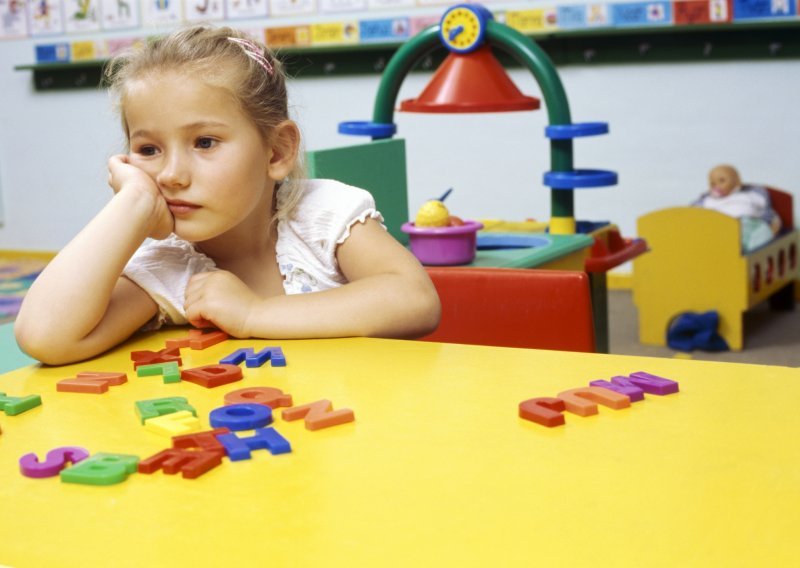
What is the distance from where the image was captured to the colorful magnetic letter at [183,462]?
0.65 m

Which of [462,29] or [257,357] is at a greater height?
[462,29]

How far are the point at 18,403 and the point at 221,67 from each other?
0.47 meters

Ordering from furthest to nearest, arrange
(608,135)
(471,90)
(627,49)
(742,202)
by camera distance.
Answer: (608,135) < (627,49) < (742,202) < (471,90)

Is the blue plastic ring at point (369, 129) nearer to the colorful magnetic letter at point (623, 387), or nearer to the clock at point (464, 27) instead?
the clock at point (464, 27)

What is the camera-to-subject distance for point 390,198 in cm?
193

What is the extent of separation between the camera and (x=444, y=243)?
1741mm

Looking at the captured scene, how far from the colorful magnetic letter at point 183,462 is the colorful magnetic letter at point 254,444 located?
0.04 feet

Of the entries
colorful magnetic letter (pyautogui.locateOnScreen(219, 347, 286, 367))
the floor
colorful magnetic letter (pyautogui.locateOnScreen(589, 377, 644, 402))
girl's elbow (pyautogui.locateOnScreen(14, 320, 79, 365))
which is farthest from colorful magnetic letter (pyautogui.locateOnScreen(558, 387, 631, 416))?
the floor

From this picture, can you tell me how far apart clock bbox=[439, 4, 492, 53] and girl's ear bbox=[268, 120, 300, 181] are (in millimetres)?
1038

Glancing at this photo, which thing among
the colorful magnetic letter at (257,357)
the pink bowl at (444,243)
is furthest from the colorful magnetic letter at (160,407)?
the pink bowl at (444,243)

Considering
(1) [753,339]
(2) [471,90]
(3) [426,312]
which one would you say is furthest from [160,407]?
(1) [753,339]

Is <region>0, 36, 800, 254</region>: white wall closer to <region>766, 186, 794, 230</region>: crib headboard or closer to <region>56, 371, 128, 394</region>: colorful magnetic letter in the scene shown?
<region>766, 186, 794, 230</region>: crib headboard

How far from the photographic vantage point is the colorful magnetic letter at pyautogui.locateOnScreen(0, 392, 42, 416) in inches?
31.4

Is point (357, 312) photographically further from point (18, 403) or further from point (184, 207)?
point (18, 403)
